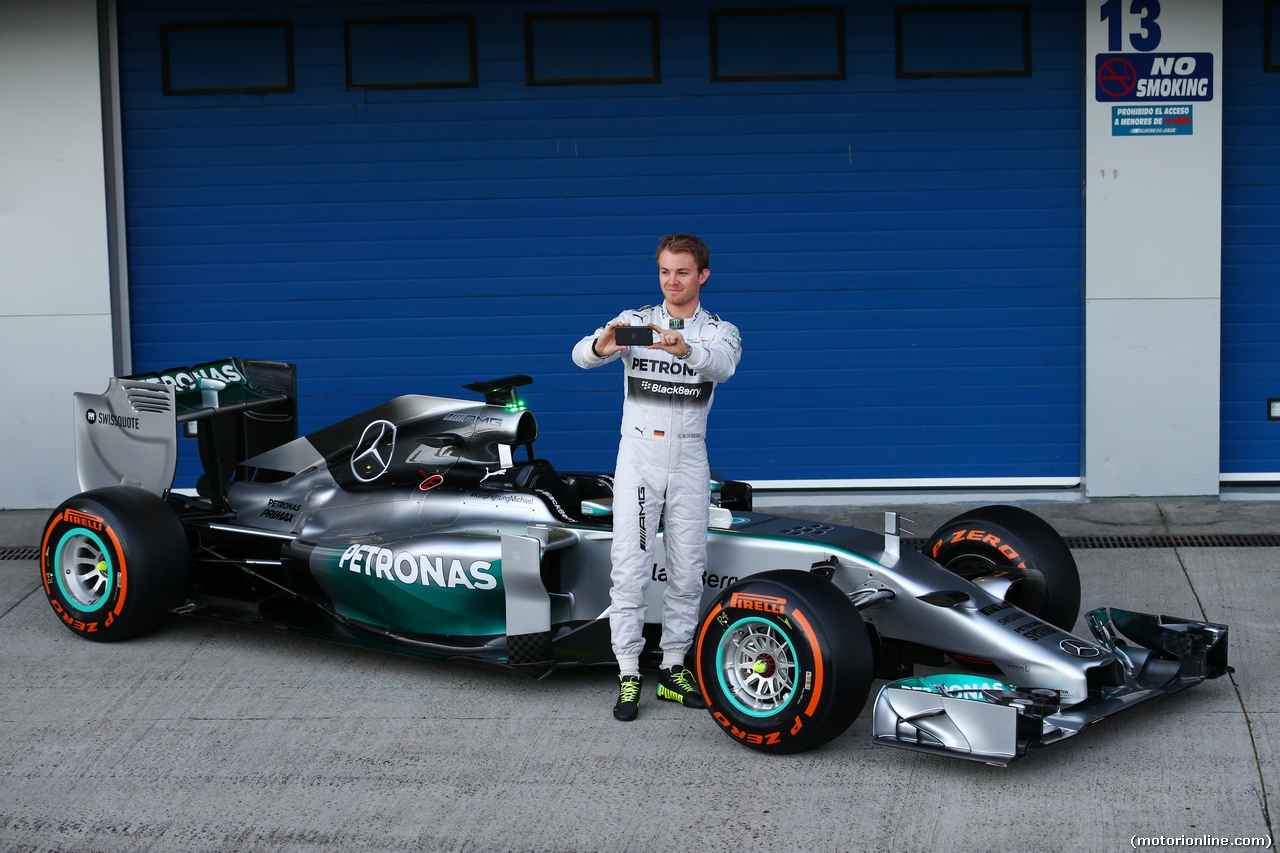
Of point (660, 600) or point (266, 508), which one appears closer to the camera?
point (660, 600)

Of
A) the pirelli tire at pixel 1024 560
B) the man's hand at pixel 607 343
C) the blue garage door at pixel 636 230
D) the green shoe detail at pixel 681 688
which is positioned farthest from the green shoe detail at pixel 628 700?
the blue garage door at pixel 636 230

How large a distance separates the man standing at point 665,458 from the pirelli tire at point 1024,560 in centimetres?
122

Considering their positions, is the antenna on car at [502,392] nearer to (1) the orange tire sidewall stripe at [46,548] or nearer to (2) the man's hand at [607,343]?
(2) the man's hand at [607,343]

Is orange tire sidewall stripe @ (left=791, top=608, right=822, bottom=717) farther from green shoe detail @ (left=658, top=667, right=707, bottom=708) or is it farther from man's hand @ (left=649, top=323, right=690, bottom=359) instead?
man's hand @ (left=649, top=323, right=690, bottom=359)

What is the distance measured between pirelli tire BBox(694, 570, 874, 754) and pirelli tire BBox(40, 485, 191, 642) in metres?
2.53

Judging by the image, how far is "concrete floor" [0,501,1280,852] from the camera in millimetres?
3982

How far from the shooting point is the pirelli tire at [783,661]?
4281 millimetres

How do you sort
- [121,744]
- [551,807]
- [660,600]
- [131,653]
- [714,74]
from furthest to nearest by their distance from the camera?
[714,74] < [131,653] < [660,600] < [121,744] < [551,807]

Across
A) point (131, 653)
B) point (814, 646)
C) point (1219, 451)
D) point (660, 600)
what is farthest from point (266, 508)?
point (1219, 451)

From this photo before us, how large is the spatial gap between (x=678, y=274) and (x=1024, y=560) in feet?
6.02

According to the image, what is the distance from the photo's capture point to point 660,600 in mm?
5199

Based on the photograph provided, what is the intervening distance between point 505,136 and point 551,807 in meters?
5.04

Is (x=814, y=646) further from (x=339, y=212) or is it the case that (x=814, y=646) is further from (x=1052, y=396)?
(x=339, y=212)

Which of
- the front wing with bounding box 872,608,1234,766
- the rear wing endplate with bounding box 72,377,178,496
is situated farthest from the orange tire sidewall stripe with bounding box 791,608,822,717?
the rear wing endplate with bounding box 72,377,178,496
